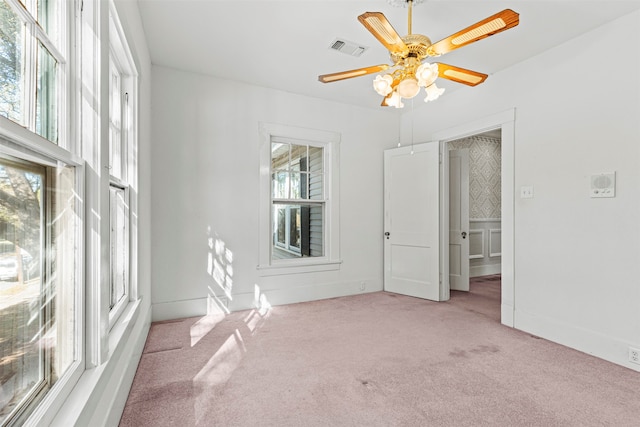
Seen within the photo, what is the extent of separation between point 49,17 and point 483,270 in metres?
6.53

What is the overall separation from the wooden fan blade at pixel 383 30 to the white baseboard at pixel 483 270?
16.0ft

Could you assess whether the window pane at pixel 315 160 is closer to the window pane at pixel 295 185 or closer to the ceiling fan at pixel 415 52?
the window pane at pixel 295 185

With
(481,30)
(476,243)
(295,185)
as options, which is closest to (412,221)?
(295,185)

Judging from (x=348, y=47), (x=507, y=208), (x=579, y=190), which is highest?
(x=348, y=47)

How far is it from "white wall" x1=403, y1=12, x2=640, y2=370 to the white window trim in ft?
6.90

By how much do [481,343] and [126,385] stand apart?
2780 millimetres

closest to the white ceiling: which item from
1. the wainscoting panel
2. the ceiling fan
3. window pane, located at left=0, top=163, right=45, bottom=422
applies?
the ceiling fan

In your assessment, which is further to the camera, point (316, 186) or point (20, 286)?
point (316, 186)

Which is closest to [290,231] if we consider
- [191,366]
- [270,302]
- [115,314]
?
[270,302]

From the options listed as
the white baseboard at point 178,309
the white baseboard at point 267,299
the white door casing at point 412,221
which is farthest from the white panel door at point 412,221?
the white baseboard at point 178,309

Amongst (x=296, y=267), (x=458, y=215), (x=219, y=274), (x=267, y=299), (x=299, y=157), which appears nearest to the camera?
(x=219, y=274)

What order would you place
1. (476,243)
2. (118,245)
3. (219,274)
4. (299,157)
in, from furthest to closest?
1. (476,243)
2. (299,157)
3. (219,274)
4. (118,245)

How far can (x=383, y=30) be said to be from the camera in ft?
6.13

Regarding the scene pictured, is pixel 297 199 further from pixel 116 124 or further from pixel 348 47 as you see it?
pixel 116 124
